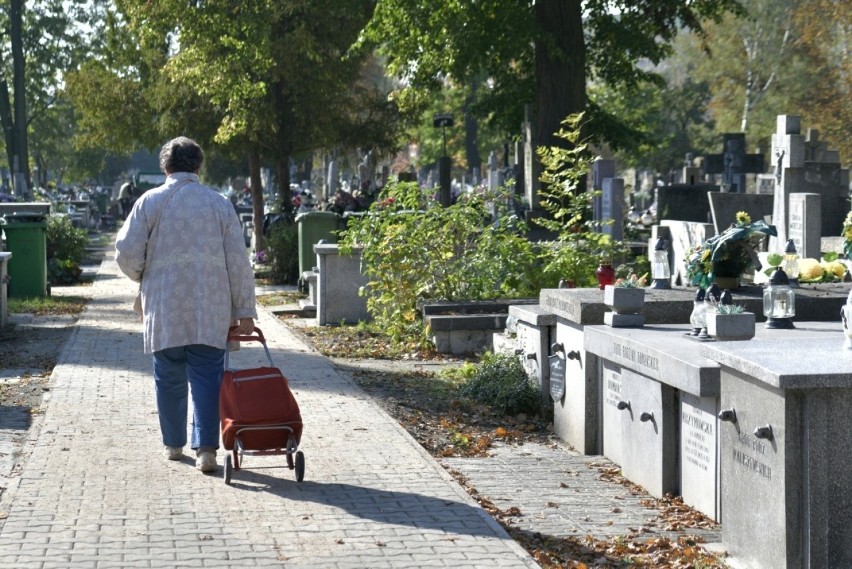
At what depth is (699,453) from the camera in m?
6.98

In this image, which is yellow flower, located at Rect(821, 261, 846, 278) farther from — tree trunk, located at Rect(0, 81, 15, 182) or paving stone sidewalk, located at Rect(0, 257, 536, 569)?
tree trunk, located at Rect(0, 81, 15, 182)

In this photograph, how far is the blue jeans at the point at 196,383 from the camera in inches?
305

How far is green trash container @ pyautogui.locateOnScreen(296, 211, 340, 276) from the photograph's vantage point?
2034 cm

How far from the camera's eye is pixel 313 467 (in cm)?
794

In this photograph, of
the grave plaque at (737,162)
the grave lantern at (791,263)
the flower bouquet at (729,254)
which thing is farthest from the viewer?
the grave plaque at (737,162)

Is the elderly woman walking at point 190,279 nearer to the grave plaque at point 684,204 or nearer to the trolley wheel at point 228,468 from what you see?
the trolley wheel at point 228,468

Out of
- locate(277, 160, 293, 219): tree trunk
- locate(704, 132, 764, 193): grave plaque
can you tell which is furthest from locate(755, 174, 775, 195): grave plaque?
locate(277, 160, 293, 219): tree trunk

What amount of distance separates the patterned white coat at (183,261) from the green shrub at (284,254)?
51.0 ft

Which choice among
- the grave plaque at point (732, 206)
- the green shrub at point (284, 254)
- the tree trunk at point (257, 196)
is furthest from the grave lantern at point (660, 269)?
the tree trunk at point (257, 196)

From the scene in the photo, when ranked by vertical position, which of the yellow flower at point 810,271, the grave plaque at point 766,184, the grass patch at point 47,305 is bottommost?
the grass patch at point 47,305

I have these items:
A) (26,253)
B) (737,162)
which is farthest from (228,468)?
(737,162)

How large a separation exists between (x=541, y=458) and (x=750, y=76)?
61.3 meters

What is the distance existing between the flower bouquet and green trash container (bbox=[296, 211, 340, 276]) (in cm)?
1182

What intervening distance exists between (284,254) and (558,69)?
5695 millimetres
